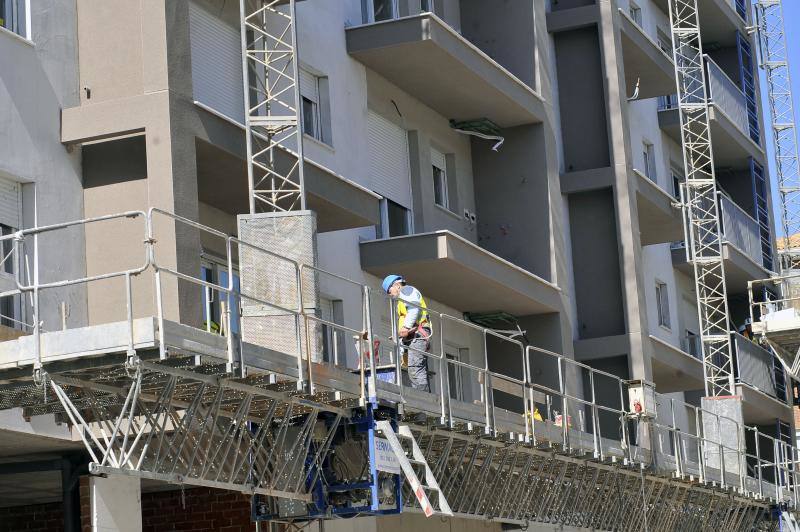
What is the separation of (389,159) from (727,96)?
19418 mm

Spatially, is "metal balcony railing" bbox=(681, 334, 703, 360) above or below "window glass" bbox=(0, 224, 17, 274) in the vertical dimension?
above

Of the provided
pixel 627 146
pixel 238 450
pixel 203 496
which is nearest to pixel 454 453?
pixel 203 496

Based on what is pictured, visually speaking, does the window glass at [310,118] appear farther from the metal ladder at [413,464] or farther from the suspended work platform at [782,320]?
the suspended work platform at [782,320]

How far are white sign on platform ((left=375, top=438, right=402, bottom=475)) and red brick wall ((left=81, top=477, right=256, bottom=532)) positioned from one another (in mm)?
3323

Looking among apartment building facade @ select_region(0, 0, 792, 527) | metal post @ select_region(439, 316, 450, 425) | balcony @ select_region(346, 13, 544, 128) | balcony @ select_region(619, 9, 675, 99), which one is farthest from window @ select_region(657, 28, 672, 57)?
metal post @ select_region(439, 316, 450, 425)

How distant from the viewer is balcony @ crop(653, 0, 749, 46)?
44.4 metres

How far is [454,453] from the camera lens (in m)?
21.0

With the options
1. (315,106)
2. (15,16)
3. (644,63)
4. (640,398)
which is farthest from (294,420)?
(644,63)

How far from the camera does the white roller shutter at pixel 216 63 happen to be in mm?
21172

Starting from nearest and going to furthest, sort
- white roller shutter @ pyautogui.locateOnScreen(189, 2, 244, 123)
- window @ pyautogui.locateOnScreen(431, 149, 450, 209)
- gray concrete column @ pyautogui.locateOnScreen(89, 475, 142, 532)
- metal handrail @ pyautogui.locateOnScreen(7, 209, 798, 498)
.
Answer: metal handrail @ pyautogui.locateOnScreen(7, 209, 798, 498)
gray concrete column @ pyautogui.locateOnScreen(89, 475, 142, 532)
white roller shutter @ pyautogui.locateOnScreen(189, 2, 244, 123)
window @ pyautogui.locateOnScreen(431, 149, 450, 209)

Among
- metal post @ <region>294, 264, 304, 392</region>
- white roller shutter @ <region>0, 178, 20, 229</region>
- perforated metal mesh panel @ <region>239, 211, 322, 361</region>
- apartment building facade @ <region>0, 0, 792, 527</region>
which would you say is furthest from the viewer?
apartment building facade @ <region>0, 0, 792, 527</region>

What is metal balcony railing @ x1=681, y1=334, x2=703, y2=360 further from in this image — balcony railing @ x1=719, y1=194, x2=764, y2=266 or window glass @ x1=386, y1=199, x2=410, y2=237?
window glass @ x1=386, y1=199, x2=410, y2=237

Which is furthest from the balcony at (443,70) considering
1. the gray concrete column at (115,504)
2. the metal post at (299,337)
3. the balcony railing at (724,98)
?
the balcony railing at (724,98)

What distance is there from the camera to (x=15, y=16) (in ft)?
61.3
